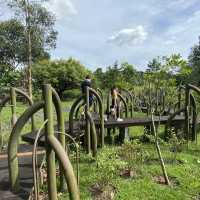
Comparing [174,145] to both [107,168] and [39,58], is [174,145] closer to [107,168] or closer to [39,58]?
[107,168]

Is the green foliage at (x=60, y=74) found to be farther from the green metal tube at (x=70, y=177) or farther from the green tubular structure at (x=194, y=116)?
the green metal tube at (x=70, y=177)

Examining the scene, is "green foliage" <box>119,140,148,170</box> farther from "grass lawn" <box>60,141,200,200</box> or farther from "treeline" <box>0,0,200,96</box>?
"treeline" <box>0,0,200,96</box>

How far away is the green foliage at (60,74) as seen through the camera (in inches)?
1474

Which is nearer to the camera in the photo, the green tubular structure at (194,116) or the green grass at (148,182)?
the green grass at (148,182)

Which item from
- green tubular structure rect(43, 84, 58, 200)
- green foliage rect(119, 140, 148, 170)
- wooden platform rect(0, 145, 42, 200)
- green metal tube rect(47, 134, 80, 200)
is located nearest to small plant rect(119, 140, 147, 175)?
green foliage rect(119, 140, 148, 170)

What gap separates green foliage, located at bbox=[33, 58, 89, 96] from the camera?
37.4 meters

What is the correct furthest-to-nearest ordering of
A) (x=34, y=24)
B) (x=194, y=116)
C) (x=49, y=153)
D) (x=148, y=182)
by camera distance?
(x=34, y=24)
(x=194, y=116)
(x=148, y=182)
(x=49, y=153)

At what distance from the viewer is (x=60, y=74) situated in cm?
3772

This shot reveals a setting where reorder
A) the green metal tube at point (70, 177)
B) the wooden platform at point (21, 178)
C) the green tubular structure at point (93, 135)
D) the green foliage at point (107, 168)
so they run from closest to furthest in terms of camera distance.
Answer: the green metal tube at point (70, 177) → the wooden platform at point (21, 178) → the green foliage at point (107, 168) → the green tubular structure at point (93, 135)

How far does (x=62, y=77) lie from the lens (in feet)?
124

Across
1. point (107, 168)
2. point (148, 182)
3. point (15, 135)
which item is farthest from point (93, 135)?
point (15, 135)

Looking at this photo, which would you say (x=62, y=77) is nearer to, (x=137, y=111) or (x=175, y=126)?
(x=137, y=111)

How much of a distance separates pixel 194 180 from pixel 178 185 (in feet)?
1.14

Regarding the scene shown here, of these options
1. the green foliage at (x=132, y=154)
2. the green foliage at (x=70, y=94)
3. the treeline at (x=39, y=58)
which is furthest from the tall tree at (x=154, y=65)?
the green foliage at (x=70, y=94)
